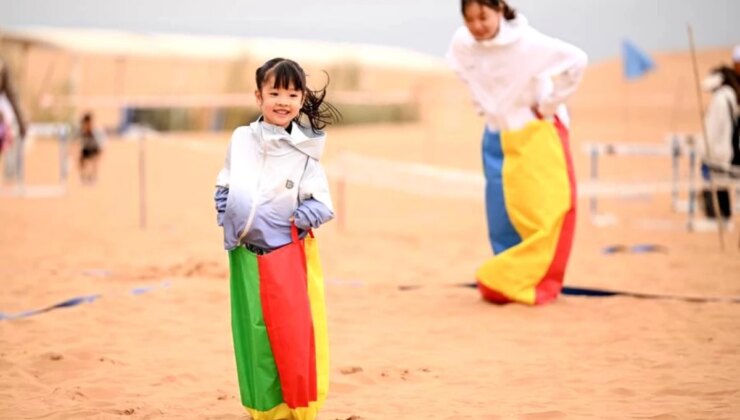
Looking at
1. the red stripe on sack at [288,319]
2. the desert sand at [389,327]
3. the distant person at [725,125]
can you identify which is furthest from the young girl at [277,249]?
the distant person at [725,125]

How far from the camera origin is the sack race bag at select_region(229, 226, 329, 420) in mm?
5230

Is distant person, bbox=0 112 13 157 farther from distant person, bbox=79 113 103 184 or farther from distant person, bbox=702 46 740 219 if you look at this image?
distant person, bbox=702 46 740 219

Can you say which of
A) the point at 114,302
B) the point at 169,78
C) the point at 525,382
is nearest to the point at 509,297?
the point at 525,382

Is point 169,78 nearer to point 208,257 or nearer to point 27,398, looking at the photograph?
point 208,257

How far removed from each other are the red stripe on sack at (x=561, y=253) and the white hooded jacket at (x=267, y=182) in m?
3.37

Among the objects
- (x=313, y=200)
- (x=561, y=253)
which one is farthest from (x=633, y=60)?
(x=313, y=200)

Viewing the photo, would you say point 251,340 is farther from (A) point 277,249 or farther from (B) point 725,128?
(B) point 725,128

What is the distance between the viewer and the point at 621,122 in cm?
3300

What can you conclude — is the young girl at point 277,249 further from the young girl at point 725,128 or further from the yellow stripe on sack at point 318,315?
the young girl at point 725,128

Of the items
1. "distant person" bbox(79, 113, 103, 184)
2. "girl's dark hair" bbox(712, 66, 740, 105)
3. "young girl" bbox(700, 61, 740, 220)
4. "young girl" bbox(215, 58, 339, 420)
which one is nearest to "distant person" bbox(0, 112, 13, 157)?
"distant person" bbox(79, 113, 103, 184)

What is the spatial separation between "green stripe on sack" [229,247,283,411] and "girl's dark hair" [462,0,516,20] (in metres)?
3.53

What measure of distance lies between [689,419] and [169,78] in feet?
126

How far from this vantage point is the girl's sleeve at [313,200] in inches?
207

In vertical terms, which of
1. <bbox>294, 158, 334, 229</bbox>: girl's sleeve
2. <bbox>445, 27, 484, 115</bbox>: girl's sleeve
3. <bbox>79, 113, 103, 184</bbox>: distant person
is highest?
<bbox>445, 27, 484, 115</bbox>: girl's sleeve
